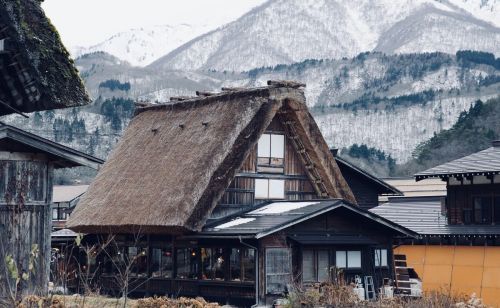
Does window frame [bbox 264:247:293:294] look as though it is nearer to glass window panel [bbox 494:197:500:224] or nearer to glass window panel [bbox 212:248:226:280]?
glass window panel [bbox 212:248:226:280]

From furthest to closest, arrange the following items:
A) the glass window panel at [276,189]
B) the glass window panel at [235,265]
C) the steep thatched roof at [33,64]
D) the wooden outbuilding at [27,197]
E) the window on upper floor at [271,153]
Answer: the glass window panel at [276,189] → the window on upper floor at [271,153] → the glass window panel at [235,265] → the wooden outbuilding at [27,197] → the steep thatched roof at [33,64]

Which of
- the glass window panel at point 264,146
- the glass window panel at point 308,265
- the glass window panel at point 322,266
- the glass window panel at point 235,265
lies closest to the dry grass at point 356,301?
the glass window panel at point 308,265

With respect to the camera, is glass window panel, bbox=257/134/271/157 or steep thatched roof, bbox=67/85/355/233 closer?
steep thatched roof, bbox=67/85/355/233

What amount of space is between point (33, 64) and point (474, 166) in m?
21.3

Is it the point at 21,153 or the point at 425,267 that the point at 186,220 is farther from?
the point at 21,153

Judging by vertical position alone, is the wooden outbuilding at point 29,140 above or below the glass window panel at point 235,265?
above

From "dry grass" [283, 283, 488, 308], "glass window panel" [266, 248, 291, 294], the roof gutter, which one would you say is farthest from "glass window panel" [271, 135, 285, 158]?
"dry grass" [283, 283, 488, 308]

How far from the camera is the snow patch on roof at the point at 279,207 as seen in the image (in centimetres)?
3125

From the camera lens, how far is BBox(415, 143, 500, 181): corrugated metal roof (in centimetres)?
3306

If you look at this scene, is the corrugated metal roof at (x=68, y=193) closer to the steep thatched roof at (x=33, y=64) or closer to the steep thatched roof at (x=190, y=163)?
the steep thatched roof at (x=190, y=163)

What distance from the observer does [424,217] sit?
37844mm

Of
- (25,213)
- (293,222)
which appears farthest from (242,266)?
(25,213)

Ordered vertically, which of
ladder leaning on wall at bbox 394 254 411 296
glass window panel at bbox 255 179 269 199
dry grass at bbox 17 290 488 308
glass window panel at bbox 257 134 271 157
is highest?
glass window panel at bbox 257 134 271 157

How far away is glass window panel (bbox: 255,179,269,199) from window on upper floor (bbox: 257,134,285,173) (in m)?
0.39
